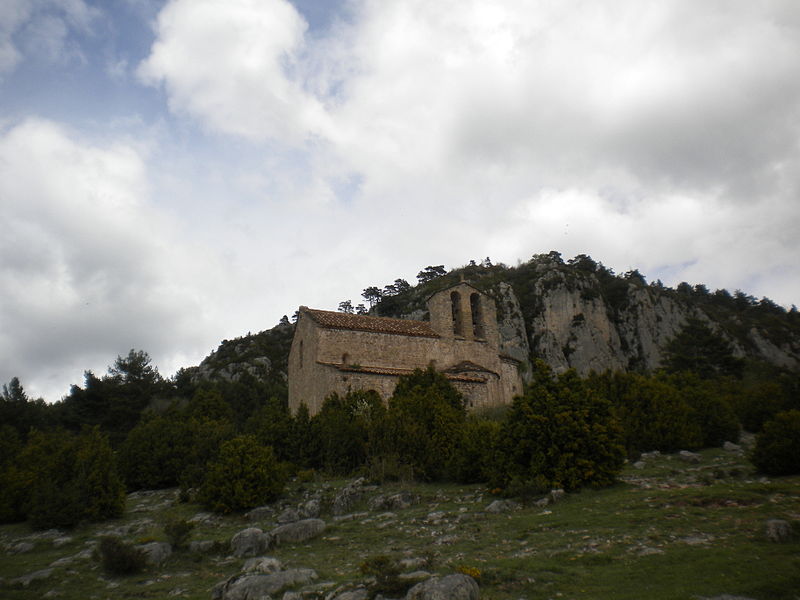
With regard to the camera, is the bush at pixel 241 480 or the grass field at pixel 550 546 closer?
the grass field at pixel 550 546

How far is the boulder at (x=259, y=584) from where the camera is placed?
7.58m

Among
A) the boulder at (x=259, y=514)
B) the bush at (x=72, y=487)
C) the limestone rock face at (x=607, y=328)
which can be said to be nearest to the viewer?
the boulder at (x=259, y=514)

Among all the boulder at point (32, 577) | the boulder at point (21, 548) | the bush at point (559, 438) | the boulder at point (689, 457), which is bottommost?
the boulder at point (32, 577)

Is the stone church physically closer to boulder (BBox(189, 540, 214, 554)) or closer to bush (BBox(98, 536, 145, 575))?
boulder (BBox(189, 540, 214, 554))

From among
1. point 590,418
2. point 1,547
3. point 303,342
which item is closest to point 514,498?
point 590,418

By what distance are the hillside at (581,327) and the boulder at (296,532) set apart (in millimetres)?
46380

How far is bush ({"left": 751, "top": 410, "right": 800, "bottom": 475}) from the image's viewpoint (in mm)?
11914

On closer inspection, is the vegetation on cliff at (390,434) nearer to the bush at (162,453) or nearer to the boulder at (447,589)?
the bush at (162,453)

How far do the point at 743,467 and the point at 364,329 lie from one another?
19728mm

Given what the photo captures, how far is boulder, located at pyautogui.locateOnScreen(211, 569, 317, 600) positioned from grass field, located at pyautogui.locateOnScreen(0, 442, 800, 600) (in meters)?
0.37

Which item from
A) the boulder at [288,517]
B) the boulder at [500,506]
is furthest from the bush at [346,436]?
the boulder at [500,506]

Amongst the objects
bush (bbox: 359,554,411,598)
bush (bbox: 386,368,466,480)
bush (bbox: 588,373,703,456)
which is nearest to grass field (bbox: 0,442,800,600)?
bush (bbox: 359,554,411,598)

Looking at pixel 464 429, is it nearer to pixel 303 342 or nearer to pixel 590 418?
pixel 590 418

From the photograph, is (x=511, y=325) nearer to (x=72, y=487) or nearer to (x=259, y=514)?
(x=259, y=514)
